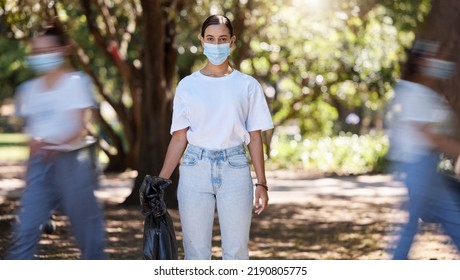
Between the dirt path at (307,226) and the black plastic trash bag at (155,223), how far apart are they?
128 cm

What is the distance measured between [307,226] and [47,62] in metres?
8.62

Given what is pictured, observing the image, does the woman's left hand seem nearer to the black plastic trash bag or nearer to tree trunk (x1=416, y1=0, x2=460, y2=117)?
the black plastic trash bag

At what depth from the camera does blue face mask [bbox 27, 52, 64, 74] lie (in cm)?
655

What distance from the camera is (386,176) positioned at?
25.8 meters

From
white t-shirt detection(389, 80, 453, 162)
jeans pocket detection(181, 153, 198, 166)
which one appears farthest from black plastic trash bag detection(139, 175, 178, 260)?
white t-shirt detection(389, 80, 453, 162)

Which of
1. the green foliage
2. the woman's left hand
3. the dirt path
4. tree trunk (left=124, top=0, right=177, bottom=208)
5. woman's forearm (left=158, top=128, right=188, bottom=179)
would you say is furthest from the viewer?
the green foliage

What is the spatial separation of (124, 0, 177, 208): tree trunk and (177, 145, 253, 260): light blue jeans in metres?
9.66

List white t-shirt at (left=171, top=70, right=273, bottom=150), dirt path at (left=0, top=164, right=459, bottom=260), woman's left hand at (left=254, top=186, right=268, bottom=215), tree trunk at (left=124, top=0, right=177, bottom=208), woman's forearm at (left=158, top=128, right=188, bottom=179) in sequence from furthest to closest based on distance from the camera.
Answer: tree trunk at (left=124, top=0, right=177, bottom=208) < dirt path at (left=0, top=164, right=459, bottom=260) < woman's forearm at (left=158, top=128, right=188, bottom=179) < woman's left hand at (left=254, top=186, right=268, bottom=215) < white t-shirt at (left=171, top=70, right=273, bottom=150)

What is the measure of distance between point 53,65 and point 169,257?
146cm

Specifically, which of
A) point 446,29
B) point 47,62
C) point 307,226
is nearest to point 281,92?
point 307,226

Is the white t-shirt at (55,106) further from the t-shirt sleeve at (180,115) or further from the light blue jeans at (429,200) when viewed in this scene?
the light blue jeans at (429,200)

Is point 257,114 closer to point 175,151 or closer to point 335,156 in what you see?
point 175,151

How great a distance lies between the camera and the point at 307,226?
1469cm

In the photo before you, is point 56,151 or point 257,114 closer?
point 257,114
